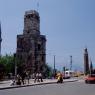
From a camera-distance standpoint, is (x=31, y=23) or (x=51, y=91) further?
(x=31, y=23)

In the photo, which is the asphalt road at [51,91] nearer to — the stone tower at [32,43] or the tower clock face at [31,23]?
the stone tower at [32,43]

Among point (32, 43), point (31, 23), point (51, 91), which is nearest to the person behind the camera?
point (51, 91)

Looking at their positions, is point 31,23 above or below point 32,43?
above

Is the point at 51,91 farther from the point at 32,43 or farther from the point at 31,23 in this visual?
the point at 31,23

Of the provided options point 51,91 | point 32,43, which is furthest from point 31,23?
point 51,91

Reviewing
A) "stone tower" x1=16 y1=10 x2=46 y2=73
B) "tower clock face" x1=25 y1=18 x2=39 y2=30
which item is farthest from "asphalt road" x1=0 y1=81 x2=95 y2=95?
"tower clock face" x1=25 y1=18 x2=39 y2=30

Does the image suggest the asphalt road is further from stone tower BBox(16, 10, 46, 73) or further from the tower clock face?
the tower clock face

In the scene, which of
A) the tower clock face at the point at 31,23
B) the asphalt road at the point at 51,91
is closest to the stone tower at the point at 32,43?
the tower clock face at the point at 31,23

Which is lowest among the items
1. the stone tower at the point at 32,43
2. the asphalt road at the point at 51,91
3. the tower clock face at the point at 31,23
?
the asphalt road at the point at 51,91

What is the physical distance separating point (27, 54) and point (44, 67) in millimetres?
9602

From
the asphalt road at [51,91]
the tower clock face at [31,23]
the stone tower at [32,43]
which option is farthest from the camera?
the tower clock face at [31,23]

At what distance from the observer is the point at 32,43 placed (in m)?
150

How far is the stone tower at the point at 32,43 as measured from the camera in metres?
150

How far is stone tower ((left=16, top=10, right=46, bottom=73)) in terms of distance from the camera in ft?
490
